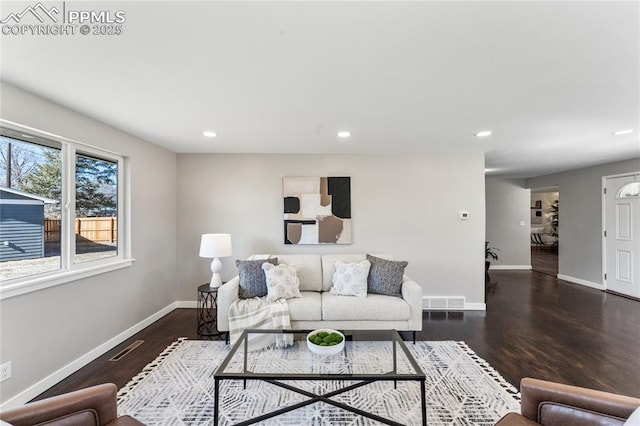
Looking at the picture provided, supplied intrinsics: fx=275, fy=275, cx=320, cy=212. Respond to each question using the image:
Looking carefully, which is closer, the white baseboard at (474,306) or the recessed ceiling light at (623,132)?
the recessed ceiling light at (623,132)

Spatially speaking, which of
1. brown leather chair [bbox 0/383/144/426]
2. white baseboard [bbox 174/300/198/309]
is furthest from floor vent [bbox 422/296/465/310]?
brown leather chair [bbox 0/383/144/426]

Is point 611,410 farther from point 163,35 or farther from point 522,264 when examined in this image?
point 522,264

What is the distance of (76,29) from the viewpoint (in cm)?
138

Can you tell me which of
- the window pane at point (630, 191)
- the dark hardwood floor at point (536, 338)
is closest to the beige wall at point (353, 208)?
the dark hardwood floor at point (536, 338)

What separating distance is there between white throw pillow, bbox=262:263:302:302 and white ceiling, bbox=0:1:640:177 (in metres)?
1.54

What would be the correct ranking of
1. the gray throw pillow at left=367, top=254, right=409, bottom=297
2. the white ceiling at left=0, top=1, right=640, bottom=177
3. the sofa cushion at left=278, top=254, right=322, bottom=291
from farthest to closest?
the sofa cushion at left=278, top=254, right=322, bottom=291, the gray throw pillow at left=367, top=254, right=409, bottom=297, the white ceiling at left=0, top=1, right=640, bottom=177

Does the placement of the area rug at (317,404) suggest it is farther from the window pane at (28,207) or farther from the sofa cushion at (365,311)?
the window pane at (28,207)

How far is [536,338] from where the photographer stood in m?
3.06

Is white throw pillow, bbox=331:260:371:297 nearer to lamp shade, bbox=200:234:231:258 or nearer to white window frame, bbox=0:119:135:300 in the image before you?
lamp shade, bbox=200:234:231:258

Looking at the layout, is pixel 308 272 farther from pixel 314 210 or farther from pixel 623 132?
pixel 623 132

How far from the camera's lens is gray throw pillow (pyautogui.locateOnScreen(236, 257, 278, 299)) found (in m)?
3.02

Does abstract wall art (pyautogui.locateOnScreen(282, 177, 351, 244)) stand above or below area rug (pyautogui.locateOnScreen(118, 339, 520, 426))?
above

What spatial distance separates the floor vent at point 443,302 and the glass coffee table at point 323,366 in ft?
7.04

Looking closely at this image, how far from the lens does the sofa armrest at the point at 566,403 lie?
1159 millimetres
